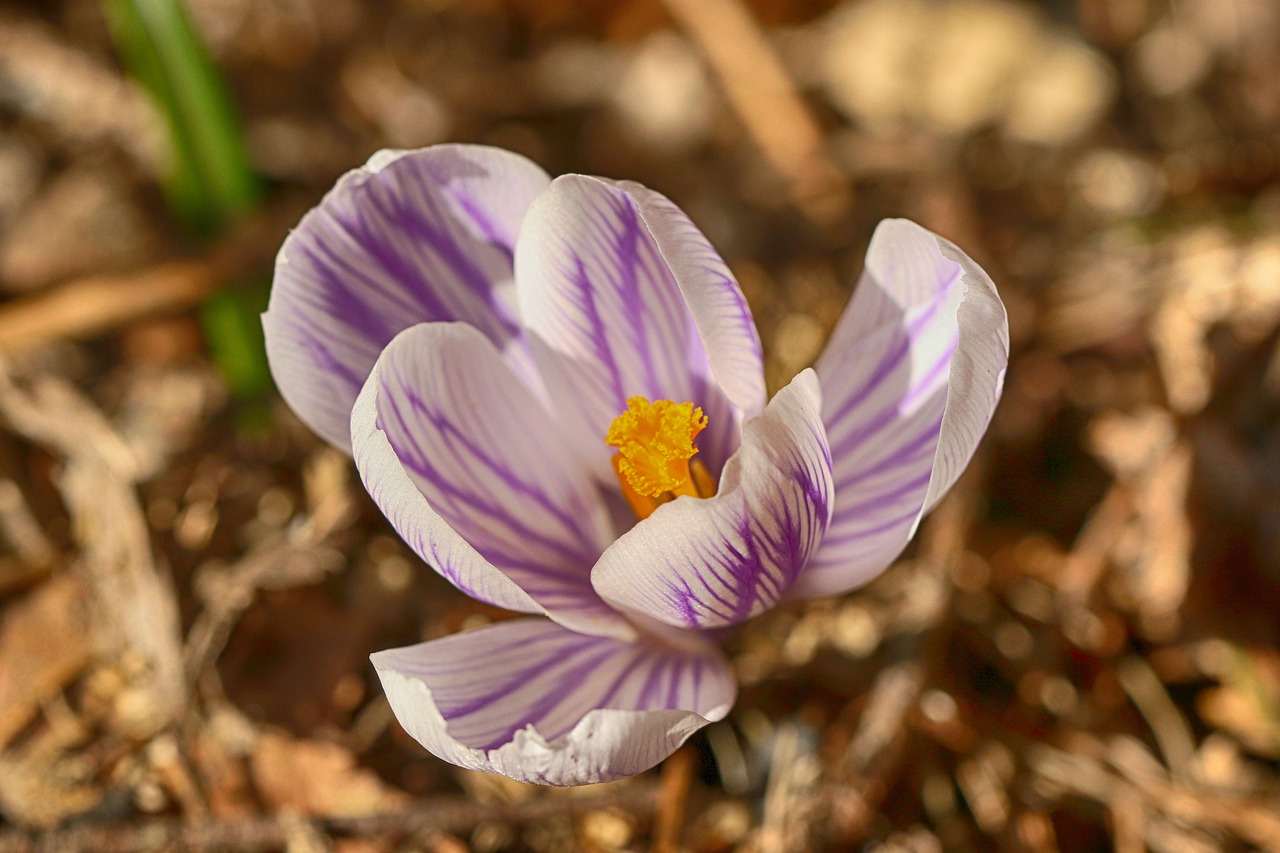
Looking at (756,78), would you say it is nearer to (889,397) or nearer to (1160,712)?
(889,397)

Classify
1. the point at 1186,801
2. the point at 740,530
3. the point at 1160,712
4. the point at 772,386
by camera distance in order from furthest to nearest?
1. the point at 772,386
2. the point at 1160,712
3. the point at 1186,801
4. the point at 740,530

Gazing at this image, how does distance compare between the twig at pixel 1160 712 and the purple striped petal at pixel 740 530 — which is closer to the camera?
the purple striped petal at pixel 740 530

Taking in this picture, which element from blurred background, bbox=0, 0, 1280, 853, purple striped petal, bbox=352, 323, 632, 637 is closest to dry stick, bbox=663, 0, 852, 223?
blurred background, bbox=0, 0, 1280, 853

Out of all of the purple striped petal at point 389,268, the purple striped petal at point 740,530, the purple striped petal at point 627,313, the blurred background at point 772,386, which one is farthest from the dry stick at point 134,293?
the purple striped petal at point 740,530

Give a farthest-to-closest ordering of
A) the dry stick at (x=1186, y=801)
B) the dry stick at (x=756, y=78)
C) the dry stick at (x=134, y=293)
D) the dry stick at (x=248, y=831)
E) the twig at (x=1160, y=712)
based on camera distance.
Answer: the dry stick at (x=756, y=78)
the dry stick at (x=134, y=293)
the twig at (x=1160, y=712)
the dry stick at (x=1186, y=801)
the dry stick at (x=248, y=831)

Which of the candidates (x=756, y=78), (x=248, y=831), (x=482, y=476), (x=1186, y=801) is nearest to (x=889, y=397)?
(x=482, y=476)

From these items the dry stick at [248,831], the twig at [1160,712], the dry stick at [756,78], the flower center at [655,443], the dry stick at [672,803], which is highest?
the flower center at [655,443]

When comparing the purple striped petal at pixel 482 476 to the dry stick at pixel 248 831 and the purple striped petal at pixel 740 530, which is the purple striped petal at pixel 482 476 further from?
the dry stick at pixel 248 831
